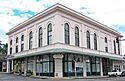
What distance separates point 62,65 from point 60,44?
3.48 m

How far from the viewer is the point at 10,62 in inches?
1937

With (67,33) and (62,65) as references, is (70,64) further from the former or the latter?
(67,33)

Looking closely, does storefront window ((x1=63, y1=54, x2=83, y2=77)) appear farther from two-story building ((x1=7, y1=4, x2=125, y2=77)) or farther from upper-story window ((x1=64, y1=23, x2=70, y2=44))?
upper-story window ((x1=64, y1=23, x2=70, y2=44))

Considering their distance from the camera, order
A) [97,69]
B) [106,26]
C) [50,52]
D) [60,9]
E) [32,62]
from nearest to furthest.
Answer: [50,52]
[60,9]
[32,62]
[97,69]
[106,26]

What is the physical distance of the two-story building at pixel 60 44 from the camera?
32969 millimetres

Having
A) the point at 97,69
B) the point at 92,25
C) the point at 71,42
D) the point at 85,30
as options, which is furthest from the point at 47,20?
the point at 97,69

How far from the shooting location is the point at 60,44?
32.5m

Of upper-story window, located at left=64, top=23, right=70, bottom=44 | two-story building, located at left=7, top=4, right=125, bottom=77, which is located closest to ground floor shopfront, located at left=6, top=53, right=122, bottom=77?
two-story building, located at left=7, top=4, right=125, bottom=77

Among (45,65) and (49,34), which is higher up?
(49,34)

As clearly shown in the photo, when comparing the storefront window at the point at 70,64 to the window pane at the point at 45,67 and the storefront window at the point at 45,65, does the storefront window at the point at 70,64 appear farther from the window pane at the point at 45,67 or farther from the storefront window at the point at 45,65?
the window pane at the point at 45,67

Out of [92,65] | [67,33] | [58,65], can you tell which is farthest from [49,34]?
[92,65]

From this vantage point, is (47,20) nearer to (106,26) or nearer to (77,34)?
(77,34)

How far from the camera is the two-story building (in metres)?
33.0

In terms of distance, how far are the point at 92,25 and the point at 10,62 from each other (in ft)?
73.8
